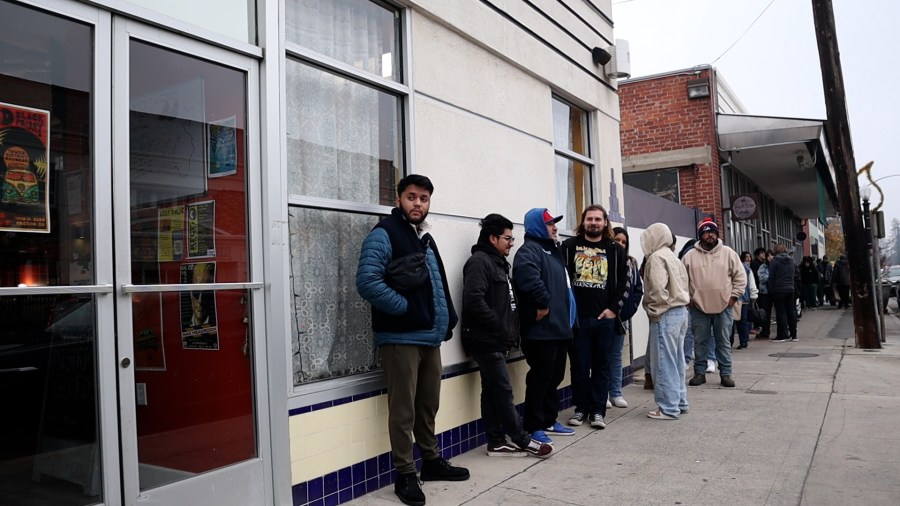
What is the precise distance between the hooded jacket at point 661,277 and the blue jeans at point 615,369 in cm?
42

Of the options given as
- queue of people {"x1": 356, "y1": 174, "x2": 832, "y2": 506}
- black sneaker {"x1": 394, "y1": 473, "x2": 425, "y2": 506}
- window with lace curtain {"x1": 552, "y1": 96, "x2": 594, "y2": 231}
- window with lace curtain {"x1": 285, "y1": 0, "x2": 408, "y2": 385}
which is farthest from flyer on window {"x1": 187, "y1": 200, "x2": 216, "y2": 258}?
window with lace curtain {"x1": 552, "y1": 96, "x2": 594, "y2": 231}

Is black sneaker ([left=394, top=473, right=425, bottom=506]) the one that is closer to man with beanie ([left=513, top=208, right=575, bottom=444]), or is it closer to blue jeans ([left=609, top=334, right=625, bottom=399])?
man with beanie ([left=513, top=208, right=575, bottom=444])

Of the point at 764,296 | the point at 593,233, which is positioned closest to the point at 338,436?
the point at 593,233

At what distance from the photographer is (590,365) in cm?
628

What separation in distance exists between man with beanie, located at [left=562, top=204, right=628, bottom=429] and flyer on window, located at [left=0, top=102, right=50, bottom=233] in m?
4.35

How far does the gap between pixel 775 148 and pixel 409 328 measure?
533 inches

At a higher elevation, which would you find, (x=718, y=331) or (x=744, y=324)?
(x=718, y=331)

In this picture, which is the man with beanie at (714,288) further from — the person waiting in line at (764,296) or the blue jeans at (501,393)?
the person waiting in line at (764,296)

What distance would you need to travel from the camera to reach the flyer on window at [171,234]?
11.3ft

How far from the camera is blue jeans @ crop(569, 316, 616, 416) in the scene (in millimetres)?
6188

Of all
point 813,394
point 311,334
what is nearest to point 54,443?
Answer: point 311,334

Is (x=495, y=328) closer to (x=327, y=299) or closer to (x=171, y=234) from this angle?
(x=327, y=299)

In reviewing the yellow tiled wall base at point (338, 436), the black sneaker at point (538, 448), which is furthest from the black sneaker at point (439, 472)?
the black sneaker at point (538, 448)

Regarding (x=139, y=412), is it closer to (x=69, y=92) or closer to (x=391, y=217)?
(x=69, y=92)
